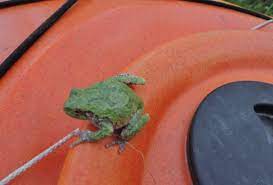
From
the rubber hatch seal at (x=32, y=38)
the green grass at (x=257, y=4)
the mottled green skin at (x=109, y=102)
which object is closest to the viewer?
the mottled green skin at (x=109, y=102)

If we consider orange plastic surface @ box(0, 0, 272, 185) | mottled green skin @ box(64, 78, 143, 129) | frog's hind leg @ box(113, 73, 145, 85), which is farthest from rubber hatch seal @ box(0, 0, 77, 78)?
frog's hind leg @ box(113, 73, 145, 85)

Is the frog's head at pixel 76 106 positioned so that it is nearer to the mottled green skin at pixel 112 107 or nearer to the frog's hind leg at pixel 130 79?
the mottled green skin at pixel 112 107

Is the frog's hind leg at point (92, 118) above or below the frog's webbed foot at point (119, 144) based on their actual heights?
above

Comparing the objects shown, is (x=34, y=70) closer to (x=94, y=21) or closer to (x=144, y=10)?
(x=94, y=21)

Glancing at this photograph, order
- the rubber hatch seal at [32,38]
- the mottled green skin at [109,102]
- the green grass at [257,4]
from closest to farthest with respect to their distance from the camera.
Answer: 1. the mottled green skin at [109,102]
2. the rubber hatch seal at [32,38]
3. the green grass at [257,4]

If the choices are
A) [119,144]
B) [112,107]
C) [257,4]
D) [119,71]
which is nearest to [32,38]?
[119,71]

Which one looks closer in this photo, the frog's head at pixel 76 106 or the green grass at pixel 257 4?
the frog's head at pixel 76 106

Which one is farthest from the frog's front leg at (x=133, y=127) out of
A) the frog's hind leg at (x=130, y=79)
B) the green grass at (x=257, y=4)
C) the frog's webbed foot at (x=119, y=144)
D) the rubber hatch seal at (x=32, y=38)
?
the green grass at (x=257, y=4)
